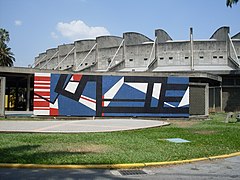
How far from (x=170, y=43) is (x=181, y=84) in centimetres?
2128

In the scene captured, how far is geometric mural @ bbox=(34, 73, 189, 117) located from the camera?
22.0 m

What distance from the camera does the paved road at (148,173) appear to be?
6.07 m

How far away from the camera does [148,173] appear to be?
6520mm

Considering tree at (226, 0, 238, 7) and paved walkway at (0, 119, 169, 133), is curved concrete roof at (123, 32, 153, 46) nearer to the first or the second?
tree at (226, 0, 238, 7)

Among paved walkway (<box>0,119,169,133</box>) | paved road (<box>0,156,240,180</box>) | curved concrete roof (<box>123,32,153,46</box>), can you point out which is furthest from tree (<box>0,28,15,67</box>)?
paved road (<box>0,156,240,180</box>)

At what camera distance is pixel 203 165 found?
7395 mm

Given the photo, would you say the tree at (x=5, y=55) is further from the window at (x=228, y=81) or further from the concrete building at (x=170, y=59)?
the window at (x=228, y=81)

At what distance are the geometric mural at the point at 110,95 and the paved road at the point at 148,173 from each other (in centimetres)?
1563

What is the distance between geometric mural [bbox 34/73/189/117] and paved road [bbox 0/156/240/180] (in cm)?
1563

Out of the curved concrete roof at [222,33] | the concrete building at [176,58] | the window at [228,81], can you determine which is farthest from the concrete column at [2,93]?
the curved concrete roof at [222,33]

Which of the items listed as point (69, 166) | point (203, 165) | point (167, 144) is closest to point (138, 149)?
point (167, 144)

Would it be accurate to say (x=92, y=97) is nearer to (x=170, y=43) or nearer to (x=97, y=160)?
(x=97, y=160)

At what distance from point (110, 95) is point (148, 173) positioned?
16290 mm

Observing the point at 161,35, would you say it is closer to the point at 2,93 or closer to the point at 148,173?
the point at 2,93
